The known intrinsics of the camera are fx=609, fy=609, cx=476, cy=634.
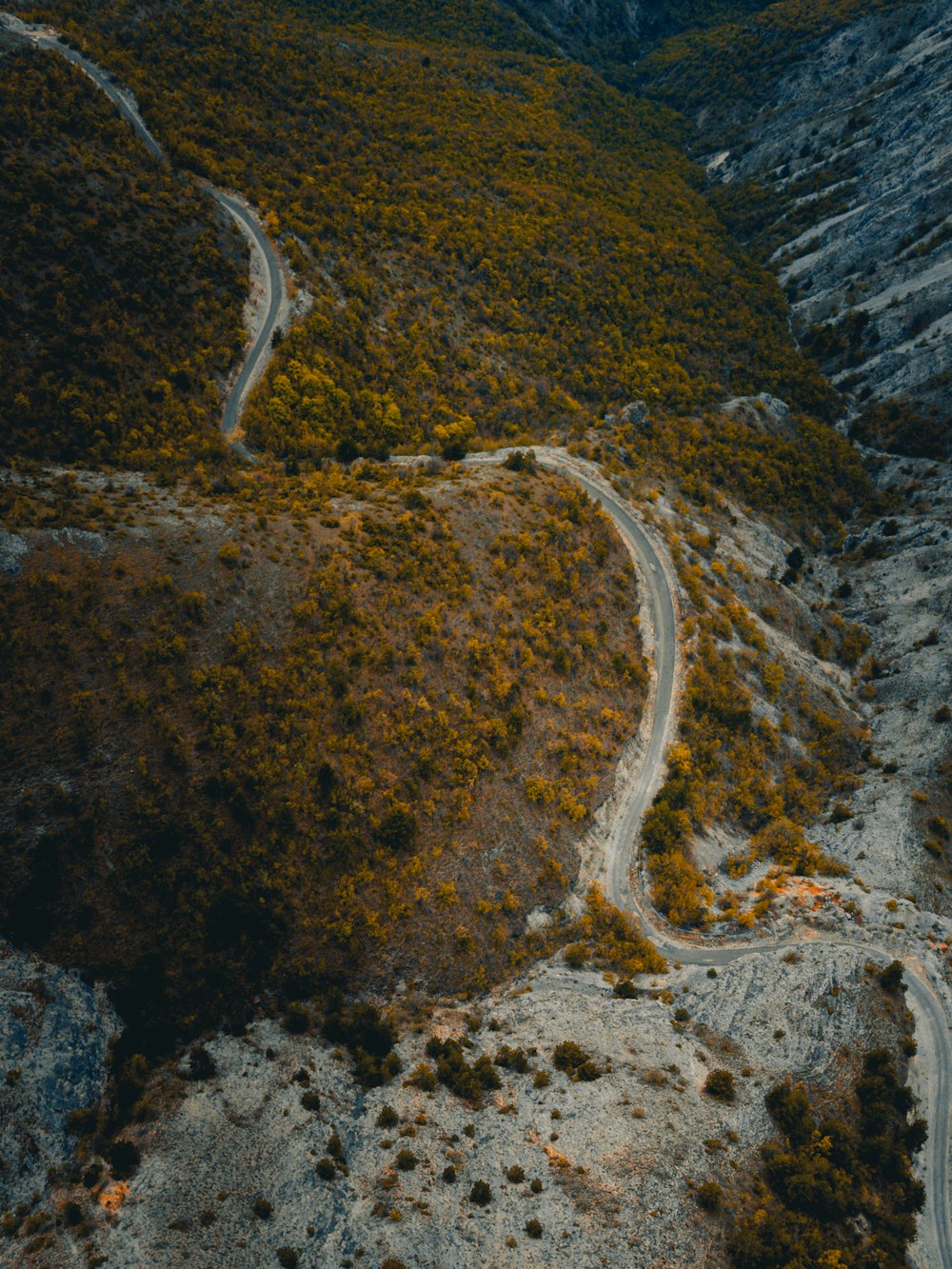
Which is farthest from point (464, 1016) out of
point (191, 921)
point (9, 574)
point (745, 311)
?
point (745, 311)

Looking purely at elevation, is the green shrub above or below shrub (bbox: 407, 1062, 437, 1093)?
above

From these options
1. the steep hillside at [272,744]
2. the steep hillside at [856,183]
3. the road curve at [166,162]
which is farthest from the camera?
the steep hillside at [856,183]

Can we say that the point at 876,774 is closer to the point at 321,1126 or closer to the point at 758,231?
the point at 321,1126

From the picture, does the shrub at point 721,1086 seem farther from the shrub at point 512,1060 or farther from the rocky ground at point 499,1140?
the shrub at point 512,1060

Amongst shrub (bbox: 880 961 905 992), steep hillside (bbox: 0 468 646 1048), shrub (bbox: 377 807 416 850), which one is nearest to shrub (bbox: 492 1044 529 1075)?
steep hillside (bbox: 0 468 646 1048)

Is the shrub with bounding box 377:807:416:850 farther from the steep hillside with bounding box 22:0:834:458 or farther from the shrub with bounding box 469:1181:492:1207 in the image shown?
the steep hillside with bounding box 22:0:834:458

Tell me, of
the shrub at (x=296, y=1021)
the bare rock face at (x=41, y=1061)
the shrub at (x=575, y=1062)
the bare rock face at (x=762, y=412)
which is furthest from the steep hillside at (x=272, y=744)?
the bare rock face at (x=762, y=412)
